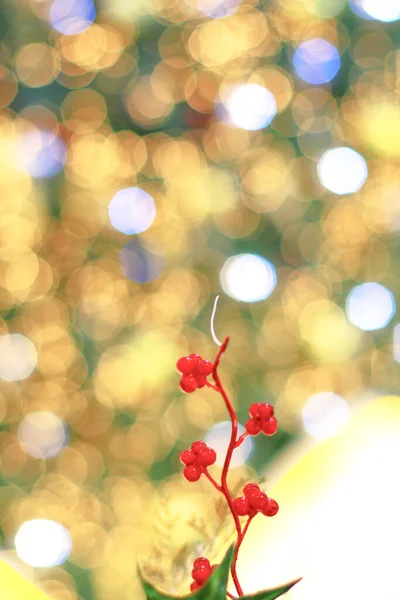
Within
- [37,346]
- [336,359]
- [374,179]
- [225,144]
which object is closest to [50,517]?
[37,346]

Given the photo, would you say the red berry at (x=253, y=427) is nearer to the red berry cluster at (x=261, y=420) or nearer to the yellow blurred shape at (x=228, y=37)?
the red berry cluster at (x=261, y=420)

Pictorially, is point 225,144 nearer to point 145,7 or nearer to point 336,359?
point 145,7

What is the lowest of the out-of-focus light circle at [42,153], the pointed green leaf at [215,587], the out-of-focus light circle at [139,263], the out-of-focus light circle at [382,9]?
the out-of-focus light circle at [139,263]

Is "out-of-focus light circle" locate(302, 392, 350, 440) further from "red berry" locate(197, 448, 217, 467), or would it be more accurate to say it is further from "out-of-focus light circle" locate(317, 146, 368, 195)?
"red berry" locate(197, 448, 217, 467)

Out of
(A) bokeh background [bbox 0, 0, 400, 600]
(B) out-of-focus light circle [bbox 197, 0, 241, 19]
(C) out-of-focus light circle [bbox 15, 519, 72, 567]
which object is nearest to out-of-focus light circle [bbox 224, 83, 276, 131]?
(A) bokeh background [bbox 0, 0, 400, 600]

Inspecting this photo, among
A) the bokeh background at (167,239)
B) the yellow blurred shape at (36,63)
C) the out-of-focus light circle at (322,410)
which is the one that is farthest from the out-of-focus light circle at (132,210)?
the out-of-focus light circle at (322,410)

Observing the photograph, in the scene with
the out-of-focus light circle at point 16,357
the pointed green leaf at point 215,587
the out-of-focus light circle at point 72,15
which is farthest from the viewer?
the out-of-focus light circle at point 16,357

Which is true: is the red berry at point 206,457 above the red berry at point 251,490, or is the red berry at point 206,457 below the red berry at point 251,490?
above

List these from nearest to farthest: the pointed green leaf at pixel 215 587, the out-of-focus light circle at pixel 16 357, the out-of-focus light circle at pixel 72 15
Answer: the pointed green leaf at pixel 215 587 < the out-of-focus light circle at pixel 72 15 < the out-of-focus light circle at pixel 16 357
